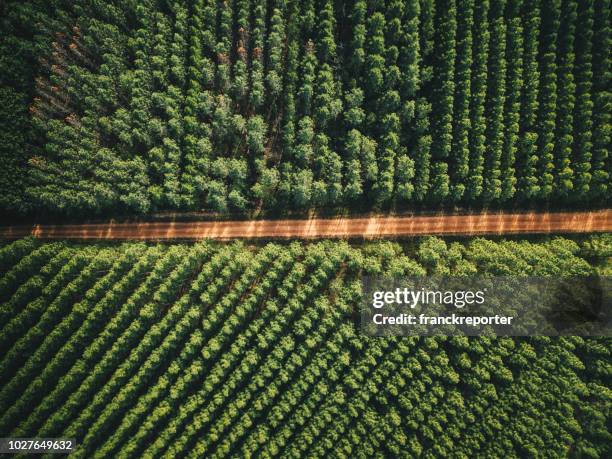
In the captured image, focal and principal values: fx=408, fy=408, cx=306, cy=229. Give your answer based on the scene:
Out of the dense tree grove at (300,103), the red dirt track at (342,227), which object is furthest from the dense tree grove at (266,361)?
the dense tree grove at (300,103)

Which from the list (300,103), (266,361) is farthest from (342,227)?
(266,361)

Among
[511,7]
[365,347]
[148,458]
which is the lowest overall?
[148,458]

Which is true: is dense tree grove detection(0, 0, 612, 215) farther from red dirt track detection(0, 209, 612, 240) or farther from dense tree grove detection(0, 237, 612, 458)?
dense tree grove detection(0, 237, 612, 458)

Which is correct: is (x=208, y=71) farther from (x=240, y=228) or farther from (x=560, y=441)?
(x=560, y=441)

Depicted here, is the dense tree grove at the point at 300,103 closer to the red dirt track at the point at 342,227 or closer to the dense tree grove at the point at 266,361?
the red dirt track at the point at 342,227

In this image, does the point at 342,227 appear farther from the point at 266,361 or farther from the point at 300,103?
the point at 266,361

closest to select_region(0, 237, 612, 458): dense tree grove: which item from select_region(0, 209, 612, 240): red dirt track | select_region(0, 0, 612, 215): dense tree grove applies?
select_region(0, 209, 612, 240): red dirt track

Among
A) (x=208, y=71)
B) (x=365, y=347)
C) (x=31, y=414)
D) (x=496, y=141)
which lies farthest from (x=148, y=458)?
(x=496, y=141)
